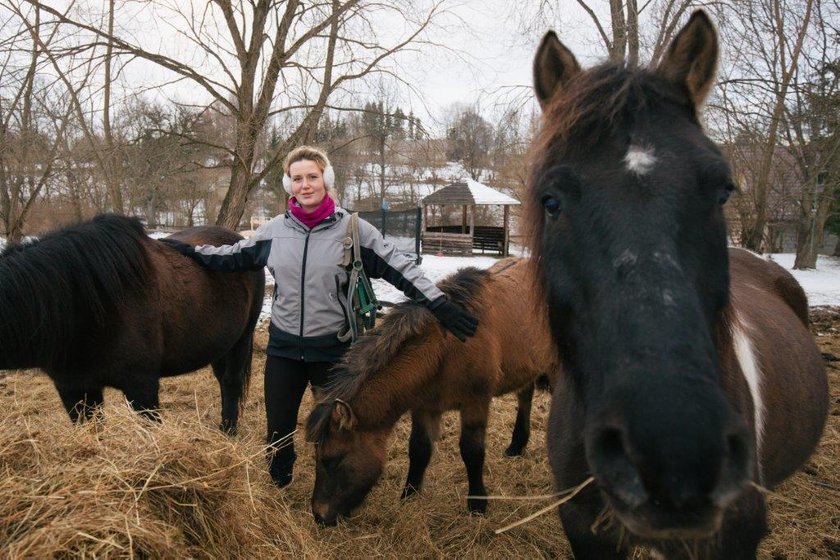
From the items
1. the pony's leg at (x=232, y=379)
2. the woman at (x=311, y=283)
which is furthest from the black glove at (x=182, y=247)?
the pony's leg at (x=232, y=379)

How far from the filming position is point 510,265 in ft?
16.1

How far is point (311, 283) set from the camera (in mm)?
3285

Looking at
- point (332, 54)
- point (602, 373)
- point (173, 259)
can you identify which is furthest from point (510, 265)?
point (332, 54)

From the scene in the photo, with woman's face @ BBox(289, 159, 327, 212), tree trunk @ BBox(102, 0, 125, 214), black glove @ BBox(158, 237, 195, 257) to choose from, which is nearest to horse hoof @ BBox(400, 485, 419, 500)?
woman's face @ BBox(289, 159, 327, 212)

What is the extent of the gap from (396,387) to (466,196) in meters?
21.2

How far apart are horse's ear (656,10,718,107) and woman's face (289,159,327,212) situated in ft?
7.02

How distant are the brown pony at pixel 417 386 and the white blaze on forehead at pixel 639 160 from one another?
1.51 m

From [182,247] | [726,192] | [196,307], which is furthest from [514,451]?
[726,192]

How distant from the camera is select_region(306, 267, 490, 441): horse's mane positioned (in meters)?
3.20

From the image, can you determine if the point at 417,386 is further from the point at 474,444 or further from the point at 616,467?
the point at 616,467

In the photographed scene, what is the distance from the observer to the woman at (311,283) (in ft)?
10.7

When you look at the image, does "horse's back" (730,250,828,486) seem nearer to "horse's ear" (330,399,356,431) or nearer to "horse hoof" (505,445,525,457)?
"horse's ear" (330,399,356,431)

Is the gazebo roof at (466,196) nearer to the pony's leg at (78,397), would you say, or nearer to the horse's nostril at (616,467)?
the pony's leg at (78,397)

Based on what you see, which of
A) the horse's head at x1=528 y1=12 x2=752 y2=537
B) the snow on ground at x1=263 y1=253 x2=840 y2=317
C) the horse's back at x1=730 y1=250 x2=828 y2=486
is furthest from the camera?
the snow on ground at x1=263 y1=253 x2=840 y2=317
